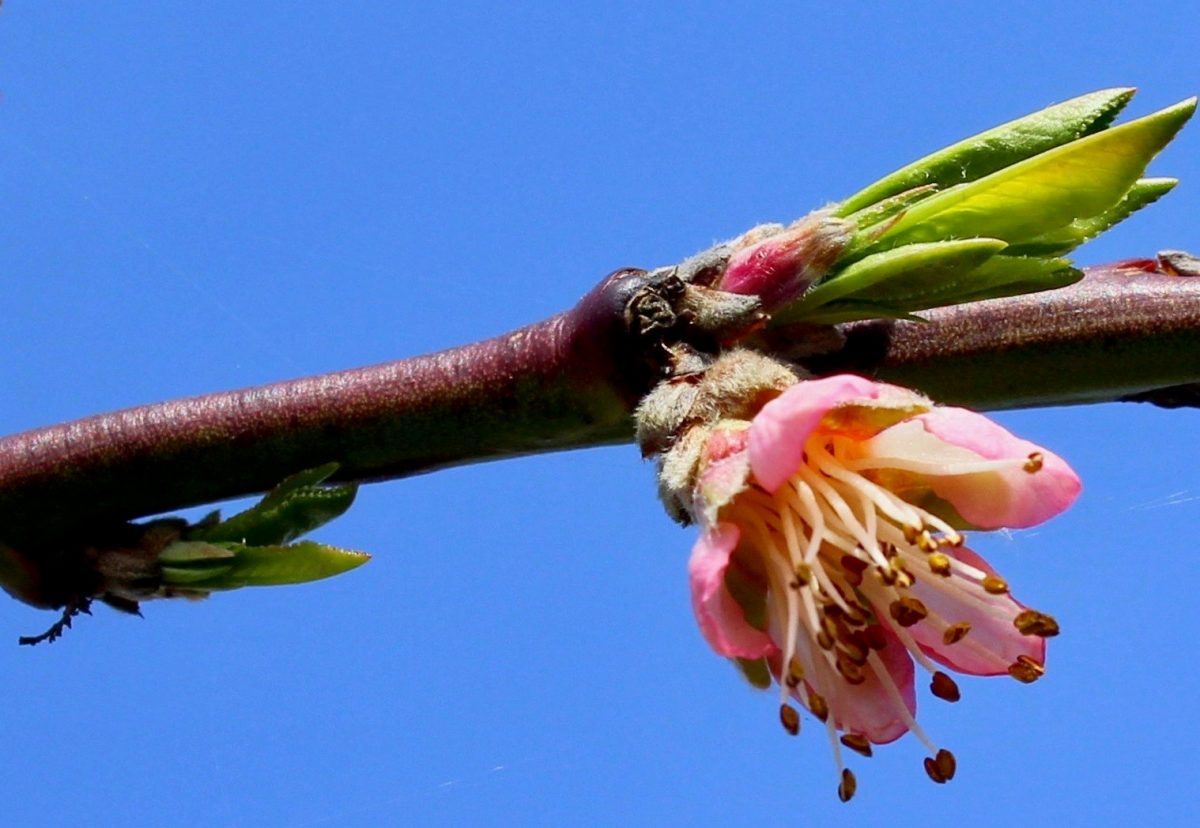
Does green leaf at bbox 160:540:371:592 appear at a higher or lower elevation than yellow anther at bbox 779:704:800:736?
higher

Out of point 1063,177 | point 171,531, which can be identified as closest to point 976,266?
point 1063,177

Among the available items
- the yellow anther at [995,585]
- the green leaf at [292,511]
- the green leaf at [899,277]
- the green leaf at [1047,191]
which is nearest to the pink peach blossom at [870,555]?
the yellow anther at [995,585]

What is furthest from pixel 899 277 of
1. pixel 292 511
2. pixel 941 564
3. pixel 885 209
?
pixel 292 511

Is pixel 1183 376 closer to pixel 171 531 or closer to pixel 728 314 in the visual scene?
pixel 728 314

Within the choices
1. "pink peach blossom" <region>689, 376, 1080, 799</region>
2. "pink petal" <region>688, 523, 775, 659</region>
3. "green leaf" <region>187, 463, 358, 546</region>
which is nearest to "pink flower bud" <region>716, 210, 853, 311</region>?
"pink peach blossom" <region>689, 376, 1080, 799</region>

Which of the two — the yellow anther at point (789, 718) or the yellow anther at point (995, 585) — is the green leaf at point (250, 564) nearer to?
the yellow anther at point (789, 718)

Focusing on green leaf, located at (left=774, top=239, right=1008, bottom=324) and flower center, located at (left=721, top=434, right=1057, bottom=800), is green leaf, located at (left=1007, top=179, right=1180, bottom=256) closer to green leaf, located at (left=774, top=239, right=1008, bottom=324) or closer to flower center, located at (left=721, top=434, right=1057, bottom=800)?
green leaf, located at (left=774, top=239, right=1008, bottom=324)
